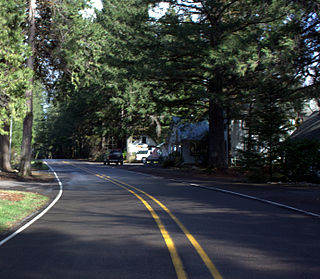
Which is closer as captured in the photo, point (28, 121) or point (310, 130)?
point (28, 121)

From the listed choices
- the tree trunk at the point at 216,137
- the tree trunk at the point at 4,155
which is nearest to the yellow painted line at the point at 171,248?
the tree trunk at the point at 216,137

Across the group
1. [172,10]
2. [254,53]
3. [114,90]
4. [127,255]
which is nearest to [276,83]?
[254,53]

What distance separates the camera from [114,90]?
54312mm

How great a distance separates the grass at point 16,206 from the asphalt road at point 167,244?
2.45 feet

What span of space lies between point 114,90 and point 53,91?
2361 cm

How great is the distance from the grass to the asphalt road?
29.4 inches

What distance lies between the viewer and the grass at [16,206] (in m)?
10.9

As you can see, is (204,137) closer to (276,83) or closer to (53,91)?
(53,91)

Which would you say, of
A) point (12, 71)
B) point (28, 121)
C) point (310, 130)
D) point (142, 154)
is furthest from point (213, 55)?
point (142, 154)

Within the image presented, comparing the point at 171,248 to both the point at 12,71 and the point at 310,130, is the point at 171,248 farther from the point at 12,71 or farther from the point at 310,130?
the point at 310,130

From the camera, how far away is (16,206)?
1334 cm

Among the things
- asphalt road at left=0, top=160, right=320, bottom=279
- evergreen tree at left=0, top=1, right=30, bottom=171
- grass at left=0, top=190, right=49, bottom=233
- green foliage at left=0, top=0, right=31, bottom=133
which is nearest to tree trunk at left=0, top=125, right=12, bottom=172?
evergreen tree at left=0, top=1, right=30, bottom=171

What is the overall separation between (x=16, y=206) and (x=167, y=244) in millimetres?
7365

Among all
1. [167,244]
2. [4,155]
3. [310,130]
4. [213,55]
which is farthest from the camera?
[310,130]
